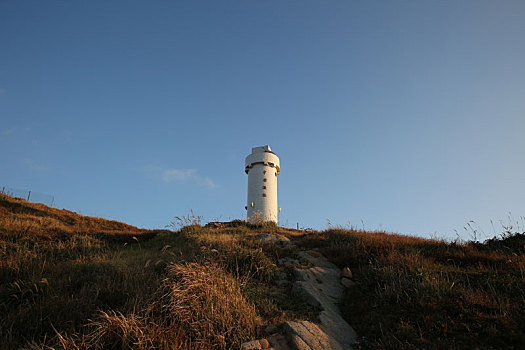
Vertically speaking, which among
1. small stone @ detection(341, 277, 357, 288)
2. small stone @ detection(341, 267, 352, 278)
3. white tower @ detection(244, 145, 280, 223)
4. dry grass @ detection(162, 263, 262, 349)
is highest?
white tower @ detection(244, 145, 280, 223)

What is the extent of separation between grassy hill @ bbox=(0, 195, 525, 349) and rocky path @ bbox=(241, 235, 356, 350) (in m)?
0.27

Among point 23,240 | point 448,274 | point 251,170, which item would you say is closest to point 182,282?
point 448,274

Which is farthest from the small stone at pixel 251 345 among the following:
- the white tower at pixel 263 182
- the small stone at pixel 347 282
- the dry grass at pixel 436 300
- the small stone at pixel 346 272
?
the white tower at pixel 263 182

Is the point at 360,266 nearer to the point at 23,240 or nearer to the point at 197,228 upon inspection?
the point at 197,228

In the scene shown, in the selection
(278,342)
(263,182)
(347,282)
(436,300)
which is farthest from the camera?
(263,182)

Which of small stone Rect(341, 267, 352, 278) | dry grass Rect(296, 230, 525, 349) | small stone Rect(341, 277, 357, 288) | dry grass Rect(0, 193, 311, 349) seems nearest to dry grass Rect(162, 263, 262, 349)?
dry grass Rect(0, 193, 311, 349)

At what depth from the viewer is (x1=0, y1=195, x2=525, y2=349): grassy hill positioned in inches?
167

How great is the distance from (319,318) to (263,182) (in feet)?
71.1

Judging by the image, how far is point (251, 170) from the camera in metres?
27.9

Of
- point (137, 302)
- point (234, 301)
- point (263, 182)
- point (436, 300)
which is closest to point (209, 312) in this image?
point (234, 301)

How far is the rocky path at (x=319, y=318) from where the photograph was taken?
437 centimetres

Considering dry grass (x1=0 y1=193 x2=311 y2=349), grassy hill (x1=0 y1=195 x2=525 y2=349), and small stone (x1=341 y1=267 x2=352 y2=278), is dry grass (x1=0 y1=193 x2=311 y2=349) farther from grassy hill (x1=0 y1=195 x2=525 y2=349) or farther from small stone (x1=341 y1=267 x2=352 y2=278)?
small stone (x1=341 y1=267 x2=352 y2=278)

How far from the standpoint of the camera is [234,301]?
5074mm

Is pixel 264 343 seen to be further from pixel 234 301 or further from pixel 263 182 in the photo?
pixel 263 182
